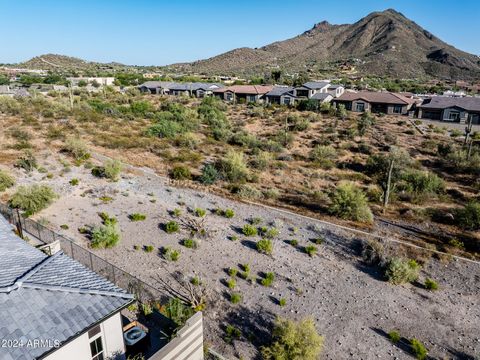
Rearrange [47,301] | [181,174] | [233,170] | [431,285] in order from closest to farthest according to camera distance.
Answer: [47,301]
[431,285]
[181,174]
[233,170]

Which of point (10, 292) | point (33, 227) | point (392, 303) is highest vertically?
point (10, 292)

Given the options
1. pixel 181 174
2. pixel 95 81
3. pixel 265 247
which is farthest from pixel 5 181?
pixel 95 81

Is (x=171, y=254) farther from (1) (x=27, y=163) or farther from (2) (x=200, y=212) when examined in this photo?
(1) (x=27, y=163)

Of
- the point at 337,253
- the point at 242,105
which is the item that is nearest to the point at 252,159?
the point at 337,253

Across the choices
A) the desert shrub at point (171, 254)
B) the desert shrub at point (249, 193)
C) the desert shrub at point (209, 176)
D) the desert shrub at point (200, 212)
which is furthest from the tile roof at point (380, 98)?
the desert shrub at point (171, 254)

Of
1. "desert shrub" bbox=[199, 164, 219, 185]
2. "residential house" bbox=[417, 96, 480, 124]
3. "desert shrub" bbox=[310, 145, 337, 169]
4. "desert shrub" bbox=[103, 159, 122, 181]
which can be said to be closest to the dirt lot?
"desert shrub" bbox=[103, 159, 122, 181]

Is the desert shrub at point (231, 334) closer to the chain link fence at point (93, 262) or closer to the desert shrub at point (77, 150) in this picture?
the chain link fence at point (93, 262)

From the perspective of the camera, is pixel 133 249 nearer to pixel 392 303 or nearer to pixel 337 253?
pixel 337 253
